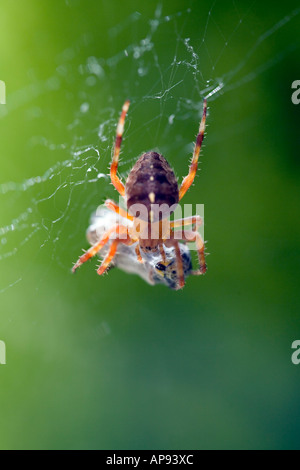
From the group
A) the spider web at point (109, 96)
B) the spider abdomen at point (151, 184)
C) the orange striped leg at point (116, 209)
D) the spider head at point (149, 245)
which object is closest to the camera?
the spider abdomen at point (151, 184)

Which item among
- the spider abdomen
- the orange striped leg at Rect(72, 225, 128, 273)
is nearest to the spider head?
the orange striped leg at Rect(72, 225, 128, 273)

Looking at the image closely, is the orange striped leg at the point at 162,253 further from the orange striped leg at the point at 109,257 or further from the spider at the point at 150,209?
the orange striped leg at the point at 109,257

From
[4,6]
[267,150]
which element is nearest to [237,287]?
[267,150]

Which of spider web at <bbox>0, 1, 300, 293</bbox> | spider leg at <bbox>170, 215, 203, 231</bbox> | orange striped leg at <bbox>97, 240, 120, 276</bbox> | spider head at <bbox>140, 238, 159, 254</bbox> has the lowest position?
orange striped leg at <bbox>97, 240, 120, 276</bbox>

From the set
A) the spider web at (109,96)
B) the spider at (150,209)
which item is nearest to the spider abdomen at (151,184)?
the spider at (150,209)

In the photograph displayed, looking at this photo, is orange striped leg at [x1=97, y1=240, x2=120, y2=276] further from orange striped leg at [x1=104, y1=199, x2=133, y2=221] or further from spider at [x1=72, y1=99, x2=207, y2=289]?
orange striped leg at [x1=104, y1=199, x2=133, y2=221]

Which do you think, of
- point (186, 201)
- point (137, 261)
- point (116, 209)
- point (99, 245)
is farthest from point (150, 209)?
point (186, 201)
